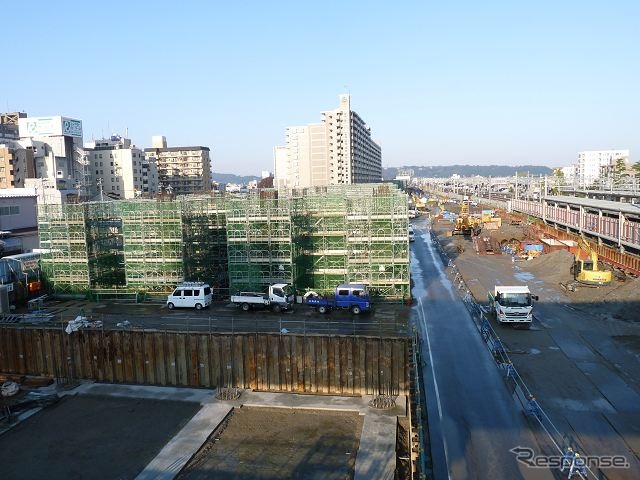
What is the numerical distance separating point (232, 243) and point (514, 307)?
16.6 metres

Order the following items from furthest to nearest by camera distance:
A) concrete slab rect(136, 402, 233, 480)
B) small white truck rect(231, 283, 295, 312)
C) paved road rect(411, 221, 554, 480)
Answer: small white truck rect(231, 283, 295, 312)
concrete slab rect(136, 402, 233, 480)
paved road rect(411, 221, 554, 480)

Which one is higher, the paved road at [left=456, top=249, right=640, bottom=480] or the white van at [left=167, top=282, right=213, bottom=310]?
the white van at [left=167, top=282, right=213, bottom=310]

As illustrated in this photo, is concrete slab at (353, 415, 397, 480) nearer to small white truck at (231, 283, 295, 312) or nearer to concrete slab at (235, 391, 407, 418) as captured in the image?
concrete slab at (235, 391, 407, 418)

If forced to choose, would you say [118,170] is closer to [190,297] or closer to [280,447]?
[190,297]

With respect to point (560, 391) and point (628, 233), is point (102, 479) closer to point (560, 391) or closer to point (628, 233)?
point (560, 391)

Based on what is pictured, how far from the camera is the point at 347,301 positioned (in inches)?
1112

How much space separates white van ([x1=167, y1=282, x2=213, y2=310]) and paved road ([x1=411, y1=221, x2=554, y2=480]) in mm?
12142

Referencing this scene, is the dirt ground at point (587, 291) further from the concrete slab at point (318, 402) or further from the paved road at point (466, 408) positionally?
the concrete slab at point (318, 402)

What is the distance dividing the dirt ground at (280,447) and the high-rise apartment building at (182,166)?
131116mm

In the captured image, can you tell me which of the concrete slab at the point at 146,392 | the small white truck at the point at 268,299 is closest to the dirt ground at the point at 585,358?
the small white truck at the point at 268,299

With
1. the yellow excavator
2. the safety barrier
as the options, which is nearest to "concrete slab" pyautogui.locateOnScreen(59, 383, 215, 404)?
the safety barrier

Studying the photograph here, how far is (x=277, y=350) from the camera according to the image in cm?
2123

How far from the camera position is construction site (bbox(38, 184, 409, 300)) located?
3108 cm

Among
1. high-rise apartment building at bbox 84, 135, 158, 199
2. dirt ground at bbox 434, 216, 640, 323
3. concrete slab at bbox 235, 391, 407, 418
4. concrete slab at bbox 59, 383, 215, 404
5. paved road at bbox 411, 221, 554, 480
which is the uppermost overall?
high-rise apartment building at bbox 84, 135, 158, 199
